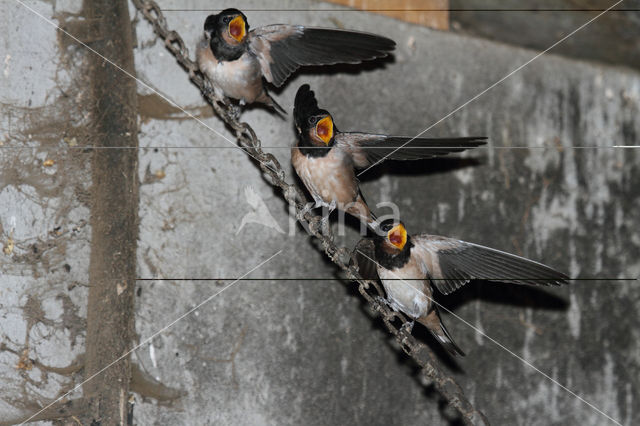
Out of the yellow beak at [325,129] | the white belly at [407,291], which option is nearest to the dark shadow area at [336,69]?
the yellow beak at [325,129]

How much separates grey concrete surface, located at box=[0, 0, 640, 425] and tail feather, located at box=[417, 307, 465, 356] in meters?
0.20

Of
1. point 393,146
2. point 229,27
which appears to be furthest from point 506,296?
point 229,27

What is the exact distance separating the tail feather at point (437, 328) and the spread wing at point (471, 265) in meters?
0.21

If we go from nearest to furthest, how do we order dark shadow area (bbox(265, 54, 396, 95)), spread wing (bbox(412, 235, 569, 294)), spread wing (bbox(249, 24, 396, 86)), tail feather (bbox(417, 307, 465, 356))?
spread wing (bbox(412, 235, 569, 294)), spread wing (bbox(249, 24, 396, 86)), tail feather (bbox(417, 307, 465, 356)), dark shadow area (bbox(265, 54, 396, 95))

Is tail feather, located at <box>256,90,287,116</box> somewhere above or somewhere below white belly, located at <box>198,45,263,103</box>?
below

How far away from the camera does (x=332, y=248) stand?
1.58 m

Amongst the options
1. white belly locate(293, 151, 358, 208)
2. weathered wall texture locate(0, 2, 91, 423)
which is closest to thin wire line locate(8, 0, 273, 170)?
weathered wall texture locate(0, 2, 91, 423)

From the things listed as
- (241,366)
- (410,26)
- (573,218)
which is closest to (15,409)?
(241,366)

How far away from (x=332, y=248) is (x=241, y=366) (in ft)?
2.11

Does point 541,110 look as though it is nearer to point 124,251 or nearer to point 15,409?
point 124,251

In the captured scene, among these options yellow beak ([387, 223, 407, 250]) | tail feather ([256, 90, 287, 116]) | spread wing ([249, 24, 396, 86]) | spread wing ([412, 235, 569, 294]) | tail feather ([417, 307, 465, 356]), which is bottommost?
tail feather ([417, 307, 465, 356])

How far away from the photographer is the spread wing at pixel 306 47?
1.75 m

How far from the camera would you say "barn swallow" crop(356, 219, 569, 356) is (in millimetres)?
1559

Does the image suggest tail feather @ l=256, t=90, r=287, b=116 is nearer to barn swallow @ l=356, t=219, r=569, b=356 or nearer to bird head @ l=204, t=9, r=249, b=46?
bird head @ l=204, t=9, r=249, b=46
